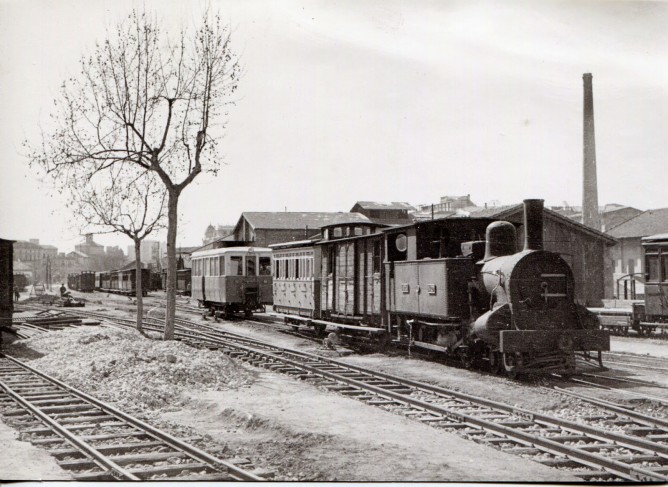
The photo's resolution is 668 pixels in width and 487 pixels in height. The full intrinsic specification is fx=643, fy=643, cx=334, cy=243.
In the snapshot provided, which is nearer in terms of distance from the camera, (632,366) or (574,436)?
(574,436)

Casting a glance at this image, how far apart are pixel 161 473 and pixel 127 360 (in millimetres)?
6349

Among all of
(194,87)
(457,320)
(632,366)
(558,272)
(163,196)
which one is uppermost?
(194,87)

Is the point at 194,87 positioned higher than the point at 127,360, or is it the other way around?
the point at 194,87

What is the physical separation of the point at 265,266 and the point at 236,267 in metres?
1.29

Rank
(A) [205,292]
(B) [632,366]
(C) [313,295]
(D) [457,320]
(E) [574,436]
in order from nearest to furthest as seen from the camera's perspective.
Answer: (E) [574,436] < (D) [457,320] < (B) [632,366] < (C) [313,295] < (A) [205,292]

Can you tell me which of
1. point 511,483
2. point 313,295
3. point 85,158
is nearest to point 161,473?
point 511,483

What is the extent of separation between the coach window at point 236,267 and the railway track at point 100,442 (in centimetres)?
1598

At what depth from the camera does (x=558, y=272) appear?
11.8 metres

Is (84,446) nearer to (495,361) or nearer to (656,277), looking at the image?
(495,361)

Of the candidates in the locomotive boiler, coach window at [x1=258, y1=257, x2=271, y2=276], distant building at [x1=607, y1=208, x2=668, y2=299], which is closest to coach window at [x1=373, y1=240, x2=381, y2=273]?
the locomotive boiler

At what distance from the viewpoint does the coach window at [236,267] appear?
88.3 feet

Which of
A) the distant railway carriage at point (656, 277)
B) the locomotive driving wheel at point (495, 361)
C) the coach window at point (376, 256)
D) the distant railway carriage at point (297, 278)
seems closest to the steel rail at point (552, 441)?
the locomotive driving wheel at point (495, 361)

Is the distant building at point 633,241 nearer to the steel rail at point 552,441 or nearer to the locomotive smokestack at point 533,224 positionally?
the locomotive smokestack at point 533,224

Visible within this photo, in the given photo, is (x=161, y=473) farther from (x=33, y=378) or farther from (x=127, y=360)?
(x=33, y=378)
